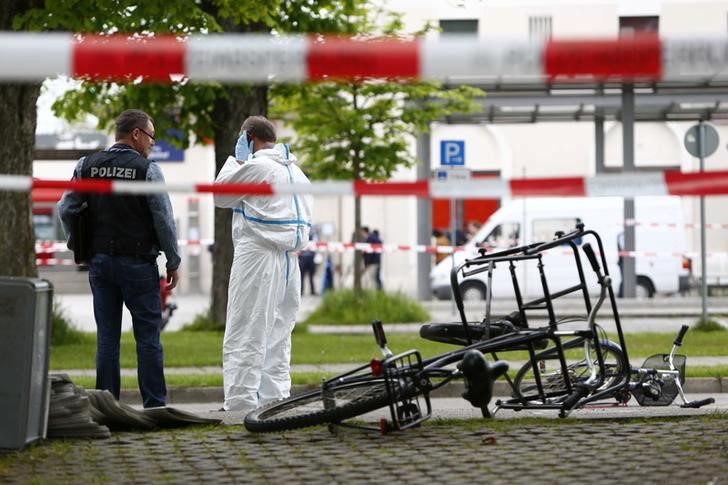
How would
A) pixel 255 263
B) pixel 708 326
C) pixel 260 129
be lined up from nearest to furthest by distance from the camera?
pixel 255 263
pixel 260 129
pixel 708 326

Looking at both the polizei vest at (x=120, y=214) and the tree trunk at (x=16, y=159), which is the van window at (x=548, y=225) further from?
the polizei vest at (x=120, y=214)

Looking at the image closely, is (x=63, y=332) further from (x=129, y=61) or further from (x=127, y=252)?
(x=129, y=61)

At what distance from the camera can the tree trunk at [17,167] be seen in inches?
587

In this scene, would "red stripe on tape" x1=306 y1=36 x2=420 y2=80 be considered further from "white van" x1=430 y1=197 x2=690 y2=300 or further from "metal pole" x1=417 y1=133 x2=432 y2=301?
"metal pole" x1=417 y1=133 x2=432 y2=301

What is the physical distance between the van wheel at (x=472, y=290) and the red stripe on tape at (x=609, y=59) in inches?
842

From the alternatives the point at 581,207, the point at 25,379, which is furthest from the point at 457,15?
the point at 25,379

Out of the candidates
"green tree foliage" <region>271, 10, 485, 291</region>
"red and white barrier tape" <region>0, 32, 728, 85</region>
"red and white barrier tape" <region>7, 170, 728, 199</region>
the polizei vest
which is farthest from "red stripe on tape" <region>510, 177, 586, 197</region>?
"green tree foliage" <region>271, 10, 485, 291</region>

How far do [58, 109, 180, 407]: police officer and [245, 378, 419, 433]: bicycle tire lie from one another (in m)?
1.56

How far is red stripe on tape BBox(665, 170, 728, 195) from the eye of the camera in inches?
248

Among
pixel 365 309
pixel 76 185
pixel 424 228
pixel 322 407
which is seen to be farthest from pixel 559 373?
pixel 424 228

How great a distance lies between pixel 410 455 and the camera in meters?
6.54

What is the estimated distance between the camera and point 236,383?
881 centimetres

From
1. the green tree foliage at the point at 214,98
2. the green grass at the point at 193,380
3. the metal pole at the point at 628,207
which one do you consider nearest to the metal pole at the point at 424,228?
the metal pole at the point at 628,207

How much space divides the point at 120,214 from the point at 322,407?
7.05 ft
